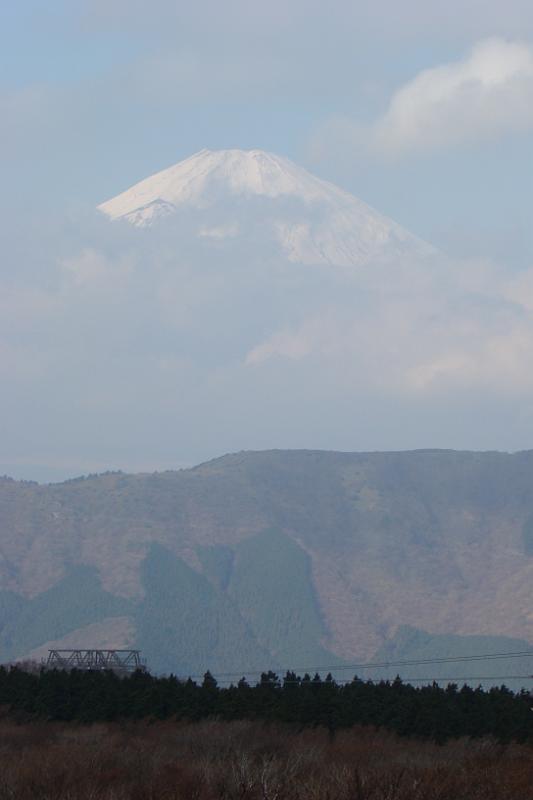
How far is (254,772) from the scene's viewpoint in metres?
49.8

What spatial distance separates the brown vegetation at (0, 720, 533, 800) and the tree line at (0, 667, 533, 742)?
28.2 ft

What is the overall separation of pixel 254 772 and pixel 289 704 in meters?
47.7

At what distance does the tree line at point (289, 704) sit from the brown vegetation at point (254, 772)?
8.59 meters

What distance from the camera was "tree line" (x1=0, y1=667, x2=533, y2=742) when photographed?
91000 millimetres

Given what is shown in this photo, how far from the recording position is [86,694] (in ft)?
335

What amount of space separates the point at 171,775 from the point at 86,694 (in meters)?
53.1

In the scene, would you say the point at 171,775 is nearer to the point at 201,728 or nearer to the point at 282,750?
the point at 282,750

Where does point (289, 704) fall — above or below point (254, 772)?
above

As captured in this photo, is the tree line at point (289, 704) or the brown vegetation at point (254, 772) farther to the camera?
the tree line at point (289, 704)

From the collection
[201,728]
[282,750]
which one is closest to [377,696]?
[201,728]

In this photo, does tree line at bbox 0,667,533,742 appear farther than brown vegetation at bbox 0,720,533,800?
Yes

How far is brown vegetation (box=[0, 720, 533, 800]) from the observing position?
44281 mm

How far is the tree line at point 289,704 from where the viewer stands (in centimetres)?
9100

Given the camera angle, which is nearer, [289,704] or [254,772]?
[254,772]
